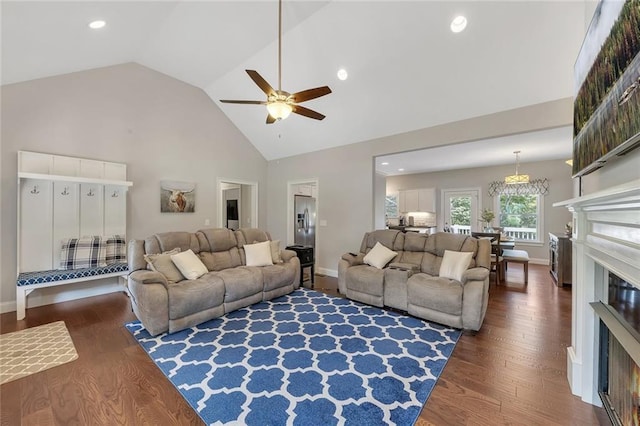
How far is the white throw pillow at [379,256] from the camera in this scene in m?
3.97

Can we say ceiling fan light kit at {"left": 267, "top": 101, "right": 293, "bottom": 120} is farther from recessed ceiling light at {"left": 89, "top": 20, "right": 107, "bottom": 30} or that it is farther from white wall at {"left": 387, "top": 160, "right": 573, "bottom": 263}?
white wall at {"left": 387, "top": 160, "right": 573, "bottom": 263}

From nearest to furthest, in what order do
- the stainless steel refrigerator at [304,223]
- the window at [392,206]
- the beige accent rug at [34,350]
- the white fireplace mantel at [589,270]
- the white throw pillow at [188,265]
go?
the white fireplace mantel at [589,270]
the beige accent rug at [34,350]
the white throw pillow at [188,265]
the stainless steel refrigerator at [304,223]
the window at [392,206]

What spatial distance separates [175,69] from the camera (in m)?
4.76

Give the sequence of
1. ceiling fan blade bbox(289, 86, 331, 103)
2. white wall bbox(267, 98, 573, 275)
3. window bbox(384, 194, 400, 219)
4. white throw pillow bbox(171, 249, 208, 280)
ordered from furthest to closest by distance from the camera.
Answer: window bbox(384, 194, 400, 219)
white wall bbox(267, 98, 573, 275)
white throw pillow bbox(171, 249, 208, 280)
ceiling fan blade bbox(289, 86, 331, 103)

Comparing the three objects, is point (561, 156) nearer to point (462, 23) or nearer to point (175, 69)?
point (462, 23)

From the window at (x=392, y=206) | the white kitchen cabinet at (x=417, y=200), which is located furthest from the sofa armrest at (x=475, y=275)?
the window at (x=392, y=206)

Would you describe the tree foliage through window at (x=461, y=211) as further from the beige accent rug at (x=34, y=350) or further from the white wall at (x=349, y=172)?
the beige accent rug at (x=34, y=350)

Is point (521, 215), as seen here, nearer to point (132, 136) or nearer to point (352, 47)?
point (352, 47)

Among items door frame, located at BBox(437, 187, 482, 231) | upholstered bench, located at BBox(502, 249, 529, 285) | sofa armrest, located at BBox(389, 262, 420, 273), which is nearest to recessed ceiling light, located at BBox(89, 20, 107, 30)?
sofa armrest, located at BBox(389, 262, 420, 273)

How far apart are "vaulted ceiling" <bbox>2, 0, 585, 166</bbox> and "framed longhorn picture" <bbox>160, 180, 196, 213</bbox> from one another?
2116 millimetres

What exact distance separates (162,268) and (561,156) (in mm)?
8776

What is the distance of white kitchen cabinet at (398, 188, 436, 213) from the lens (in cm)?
863

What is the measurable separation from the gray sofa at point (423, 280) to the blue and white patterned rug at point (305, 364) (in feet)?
0.67

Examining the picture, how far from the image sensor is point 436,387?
205 centimetres
